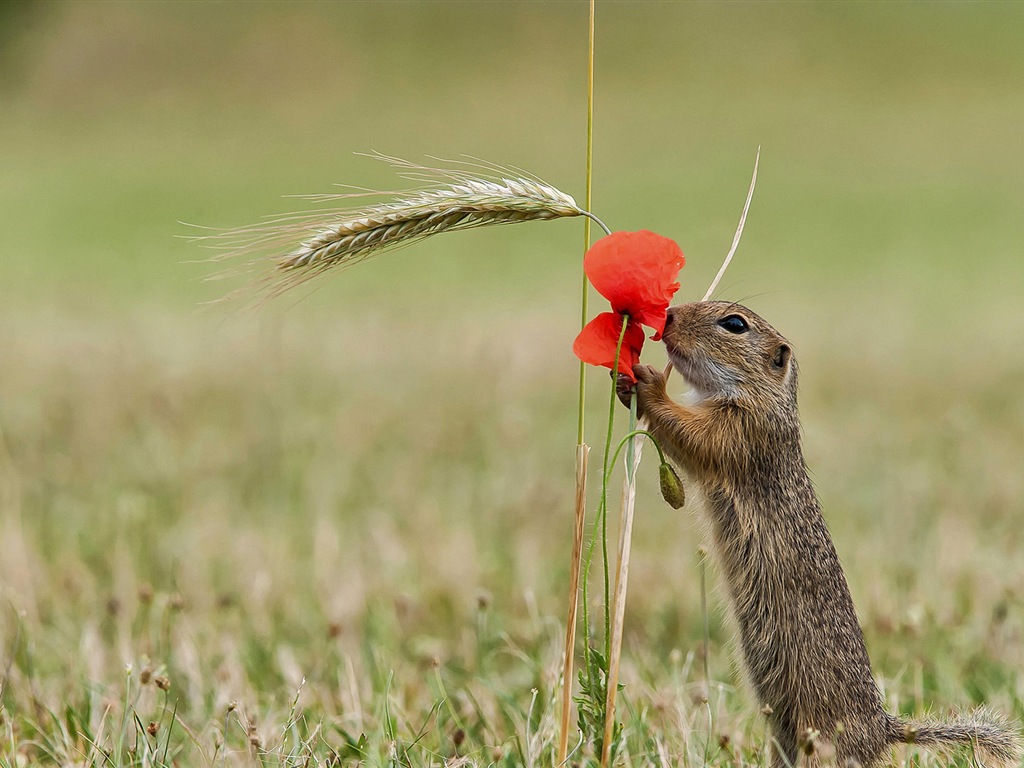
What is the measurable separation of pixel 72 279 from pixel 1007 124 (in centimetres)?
2615

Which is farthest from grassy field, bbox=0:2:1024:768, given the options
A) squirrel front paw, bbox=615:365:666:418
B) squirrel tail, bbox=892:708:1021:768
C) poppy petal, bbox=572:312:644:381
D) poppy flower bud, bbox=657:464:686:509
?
poppy petal, bbox=572:312:644:381

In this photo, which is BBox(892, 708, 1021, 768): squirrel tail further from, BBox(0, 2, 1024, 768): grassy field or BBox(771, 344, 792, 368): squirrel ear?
BBox(771, 344, 792, 368): squirrel ear

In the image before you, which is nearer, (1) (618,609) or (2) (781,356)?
(1) (618,609)

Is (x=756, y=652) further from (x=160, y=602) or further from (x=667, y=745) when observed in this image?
(x=160, y=602)

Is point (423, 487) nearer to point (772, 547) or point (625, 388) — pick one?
point (772, 547)

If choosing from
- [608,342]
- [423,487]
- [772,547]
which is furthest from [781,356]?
[423,487]

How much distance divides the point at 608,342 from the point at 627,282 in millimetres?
161

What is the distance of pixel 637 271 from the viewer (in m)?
2.75

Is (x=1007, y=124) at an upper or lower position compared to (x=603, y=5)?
lower

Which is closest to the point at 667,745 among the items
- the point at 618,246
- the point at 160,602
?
the point at 618,246

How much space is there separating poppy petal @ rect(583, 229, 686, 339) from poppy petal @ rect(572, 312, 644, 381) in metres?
0.05

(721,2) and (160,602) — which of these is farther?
(721,2)

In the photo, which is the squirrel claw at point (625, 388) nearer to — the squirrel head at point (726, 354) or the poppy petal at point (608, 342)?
the poppy petal at point (608, 342)

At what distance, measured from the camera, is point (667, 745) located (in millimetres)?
3408
